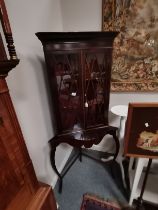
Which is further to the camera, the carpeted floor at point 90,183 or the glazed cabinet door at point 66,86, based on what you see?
the carpeted floor at point 90,183

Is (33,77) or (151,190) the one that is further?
(151,190)

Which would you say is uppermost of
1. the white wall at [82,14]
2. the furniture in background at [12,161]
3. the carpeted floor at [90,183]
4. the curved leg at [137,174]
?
the white wall at [82,14]

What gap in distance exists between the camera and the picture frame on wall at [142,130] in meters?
0.85

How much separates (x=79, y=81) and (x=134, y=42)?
30.6 inches

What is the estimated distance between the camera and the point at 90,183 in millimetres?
1879

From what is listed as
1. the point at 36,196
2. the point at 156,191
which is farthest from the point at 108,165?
the point at 36,196

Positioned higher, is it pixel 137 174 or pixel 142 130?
pixel 142 130

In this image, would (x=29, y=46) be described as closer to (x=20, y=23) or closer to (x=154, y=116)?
(x=20, y=23)

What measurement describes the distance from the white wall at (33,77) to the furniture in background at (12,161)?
362 mm

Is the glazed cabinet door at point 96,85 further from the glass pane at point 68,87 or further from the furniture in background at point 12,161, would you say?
the furniture in background at point 12,161

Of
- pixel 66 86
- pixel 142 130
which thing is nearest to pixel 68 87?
pixel 66 86

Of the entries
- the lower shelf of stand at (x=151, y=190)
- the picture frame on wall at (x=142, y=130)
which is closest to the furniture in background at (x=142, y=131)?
the picture frame on wall at (x=142, y=130)

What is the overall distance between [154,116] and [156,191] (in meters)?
1.06

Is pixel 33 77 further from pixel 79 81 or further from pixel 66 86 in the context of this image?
pixel 79 81
